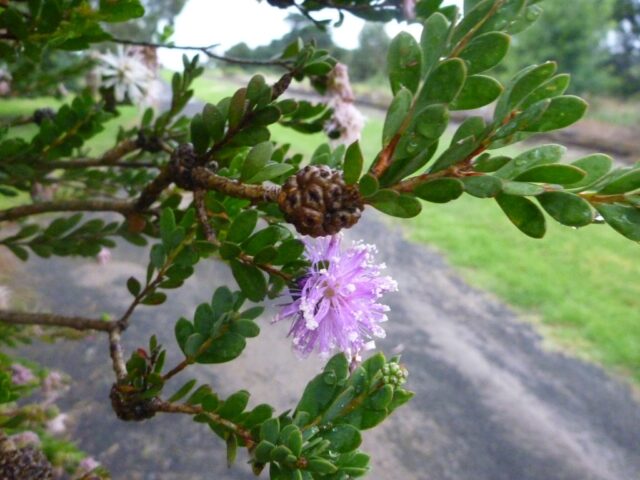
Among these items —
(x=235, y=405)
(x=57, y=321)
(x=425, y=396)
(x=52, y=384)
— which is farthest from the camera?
(x=425, y=396)

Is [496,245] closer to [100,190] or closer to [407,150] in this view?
[100,190]

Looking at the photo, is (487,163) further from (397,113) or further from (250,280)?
(250,280)

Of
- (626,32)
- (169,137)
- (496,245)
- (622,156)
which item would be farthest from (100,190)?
(626,32)

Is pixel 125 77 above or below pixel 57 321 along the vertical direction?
above

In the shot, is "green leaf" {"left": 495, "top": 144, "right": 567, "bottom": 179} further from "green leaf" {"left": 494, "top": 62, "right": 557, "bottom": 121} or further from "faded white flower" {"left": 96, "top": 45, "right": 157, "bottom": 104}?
"faded white flower" {"left": 96, "top": 45, "right": 157, "bottom": 104}

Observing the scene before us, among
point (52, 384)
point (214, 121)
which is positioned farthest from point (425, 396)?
point (214, 121)

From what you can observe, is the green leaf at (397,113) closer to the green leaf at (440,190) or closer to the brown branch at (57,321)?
the green leaf at (440,190)
